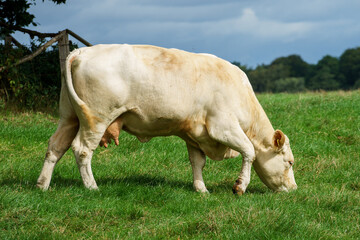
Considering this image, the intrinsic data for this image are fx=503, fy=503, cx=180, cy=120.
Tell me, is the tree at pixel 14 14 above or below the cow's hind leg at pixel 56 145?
above

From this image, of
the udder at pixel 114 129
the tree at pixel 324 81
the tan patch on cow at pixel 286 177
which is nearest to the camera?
the udder at pixel 114 129

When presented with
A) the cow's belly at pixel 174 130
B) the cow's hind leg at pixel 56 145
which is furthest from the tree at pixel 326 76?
the cow's hind leg at pixel 56 145

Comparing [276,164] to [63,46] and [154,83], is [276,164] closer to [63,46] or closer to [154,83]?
[154,83]

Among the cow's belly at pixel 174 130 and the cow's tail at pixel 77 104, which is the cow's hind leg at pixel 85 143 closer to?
the cow's tail at pixel 77 104

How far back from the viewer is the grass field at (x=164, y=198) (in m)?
5.14

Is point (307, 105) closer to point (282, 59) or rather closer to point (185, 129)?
point (185, 129)

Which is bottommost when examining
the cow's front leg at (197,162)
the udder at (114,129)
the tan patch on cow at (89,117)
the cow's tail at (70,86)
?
the cow's front leg at (197,162)

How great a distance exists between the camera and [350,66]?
3802 inches

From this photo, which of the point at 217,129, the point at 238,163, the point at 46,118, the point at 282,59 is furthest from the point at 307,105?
the point at 282,59

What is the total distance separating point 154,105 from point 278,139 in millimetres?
1996

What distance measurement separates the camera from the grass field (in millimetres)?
5141

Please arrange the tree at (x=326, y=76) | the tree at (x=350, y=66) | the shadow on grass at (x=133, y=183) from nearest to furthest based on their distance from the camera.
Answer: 1. the shadow on grass at (x=133, y=183)
2. the tree at (x=326, y=76)
3. the tree at (x=350, y=66)

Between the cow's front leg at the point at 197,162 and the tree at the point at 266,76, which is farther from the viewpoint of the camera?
the tree at the point at 266,76

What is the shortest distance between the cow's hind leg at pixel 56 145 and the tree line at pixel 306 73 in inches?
3193
